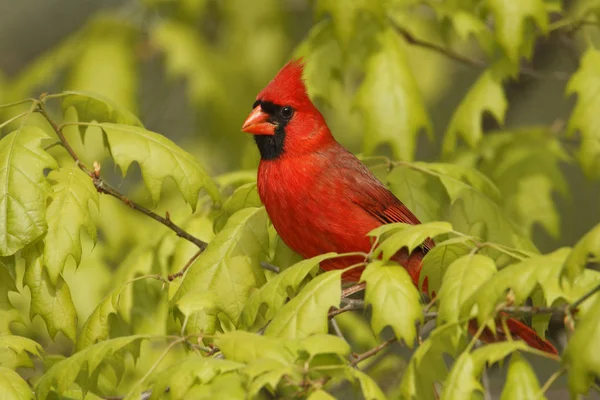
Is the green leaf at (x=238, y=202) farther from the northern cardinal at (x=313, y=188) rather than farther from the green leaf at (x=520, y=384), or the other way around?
the green leaf at (x=520, y=384)

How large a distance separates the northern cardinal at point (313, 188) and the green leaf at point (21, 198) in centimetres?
66

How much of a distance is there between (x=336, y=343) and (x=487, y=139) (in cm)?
211

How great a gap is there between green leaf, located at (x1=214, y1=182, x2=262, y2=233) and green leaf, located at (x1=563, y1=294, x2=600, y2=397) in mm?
1367

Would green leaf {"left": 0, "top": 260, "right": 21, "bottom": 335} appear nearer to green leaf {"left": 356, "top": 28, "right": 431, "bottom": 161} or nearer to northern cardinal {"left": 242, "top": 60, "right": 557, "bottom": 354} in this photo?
northern cardinal {"left": 242, "top": 60, "right": 557, "bottom": 354}

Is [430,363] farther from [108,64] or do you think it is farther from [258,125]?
[108,64]

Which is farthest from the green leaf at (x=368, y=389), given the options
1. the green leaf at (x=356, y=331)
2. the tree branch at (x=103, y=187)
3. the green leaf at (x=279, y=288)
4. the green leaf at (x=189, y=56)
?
Result: the green leaf at (x=189, y=56)

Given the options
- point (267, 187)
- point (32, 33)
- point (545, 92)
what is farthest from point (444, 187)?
point (32, 33)

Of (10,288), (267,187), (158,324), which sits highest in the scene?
(267,187)

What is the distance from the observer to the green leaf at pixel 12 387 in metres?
1.98

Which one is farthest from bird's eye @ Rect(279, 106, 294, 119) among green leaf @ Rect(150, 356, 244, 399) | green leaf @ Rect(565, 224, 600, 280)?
green leaf @ Rect(565, 224, 600, 280)

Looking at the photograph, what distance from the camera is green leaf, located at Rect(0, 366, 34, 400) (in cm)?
198

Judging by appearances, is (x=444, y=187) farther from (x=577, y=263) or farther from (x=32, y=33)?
(x=32, y=33)

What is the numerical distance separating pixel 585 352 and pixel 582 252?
17cm

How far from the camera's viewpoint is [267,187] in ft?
8.92
